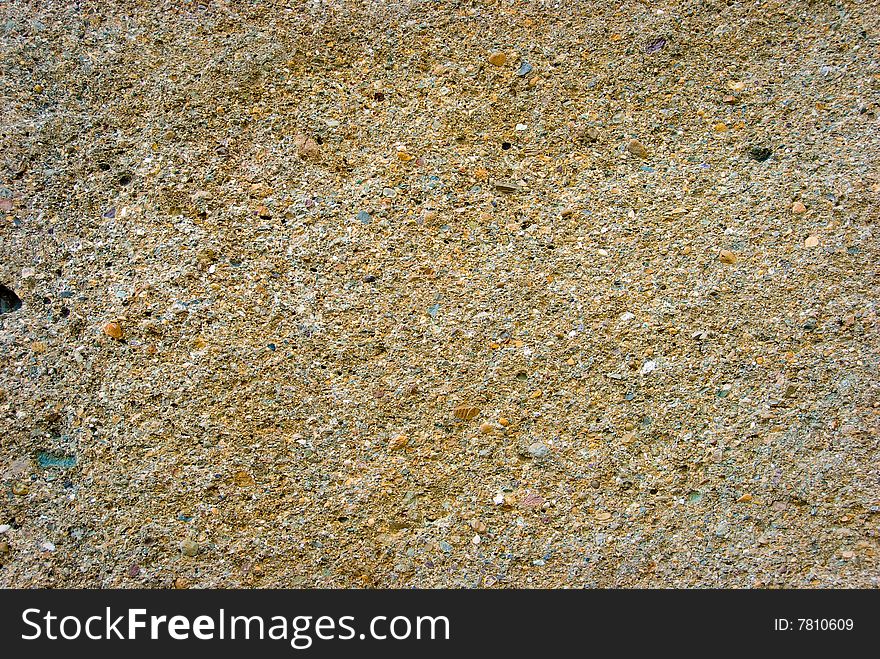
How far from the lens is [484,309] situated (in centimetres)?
186

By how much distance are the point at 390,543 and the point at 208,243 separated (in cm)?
112

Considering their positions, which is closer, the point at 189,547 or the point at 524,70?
the point at 189,547

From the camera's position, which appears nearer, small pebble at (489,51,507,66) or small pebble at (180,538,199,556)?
small pebble at (180,538,199,556)

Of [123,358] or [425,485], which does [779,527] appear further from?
[123,358]

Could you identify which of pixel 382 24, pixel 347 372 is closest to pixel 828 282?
pixel 347 372

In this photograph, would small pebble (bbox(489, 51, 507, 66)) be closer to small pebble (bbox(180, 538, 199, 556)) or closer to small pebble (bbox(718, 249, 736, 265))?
small pebble (bbox(718, 249, 736, 265))

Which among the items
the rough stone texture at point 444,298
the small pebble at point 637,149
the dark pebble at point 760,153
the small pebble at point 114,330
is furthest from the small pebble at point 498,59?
the small pebble at point 114,330

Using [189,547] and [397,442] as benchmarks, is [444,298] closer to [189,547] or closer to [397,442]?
[397,442]

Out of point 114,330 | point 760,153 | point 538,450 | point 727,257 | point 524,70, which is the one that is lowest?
point 538,450

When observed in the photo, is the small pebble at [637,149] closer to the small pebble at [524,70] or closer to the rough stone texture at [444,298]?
the rough stone texture at [444,298]

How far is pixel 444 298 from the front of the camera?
186cm

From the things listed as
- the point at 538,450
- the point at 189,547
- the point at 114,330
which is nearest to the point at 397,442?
the point at 538,450

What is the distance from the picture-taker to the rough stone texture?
1.81m

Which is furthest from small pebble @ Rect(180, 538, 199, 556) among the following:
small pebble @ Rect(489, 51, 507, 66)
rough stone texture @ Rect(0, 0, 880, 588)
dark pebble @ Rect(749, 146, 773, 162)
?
dark pebble @ Rect(749, 146, 773, 162)
